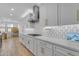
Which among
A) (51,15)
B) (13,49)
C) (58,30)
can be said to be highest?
(51,15)

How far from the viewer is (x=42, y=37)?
1960mm

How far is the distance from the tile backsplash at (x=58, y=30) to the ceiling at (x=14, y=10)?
0.37m

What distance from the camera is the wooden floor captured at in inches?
76.9

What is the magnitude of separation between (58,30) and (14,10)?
61cm

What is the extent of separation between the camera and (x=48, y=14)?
6.46ft

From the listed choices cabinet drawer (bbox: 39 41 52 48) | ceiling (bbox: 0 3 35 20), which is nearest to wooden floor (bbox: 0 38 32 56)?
cabinet drawer (bbox: 39 41 52 48)

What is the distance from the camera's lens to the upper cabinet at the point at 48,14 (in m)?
1.95

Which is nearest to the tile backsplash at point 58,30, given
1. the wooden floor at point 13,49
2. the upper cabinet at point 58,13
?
the upper cabinet at point 58,13

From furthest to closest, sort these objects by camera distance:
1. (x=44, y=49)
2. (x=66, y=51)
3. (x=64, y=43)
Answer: (x=44, y=49) → (x=64, y=43) → (x=66, y=51)

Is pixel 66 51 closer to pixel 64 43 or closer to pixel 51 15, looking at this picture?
pixel 64 43

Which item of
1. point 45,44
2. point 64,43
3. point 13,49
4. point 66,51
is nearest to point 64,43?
point 64,43

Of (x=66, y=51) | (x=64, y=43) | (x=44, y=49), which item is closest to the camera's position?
(x=66, y=51)

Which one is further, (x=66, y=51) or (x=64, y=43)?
(x=64, y=43)

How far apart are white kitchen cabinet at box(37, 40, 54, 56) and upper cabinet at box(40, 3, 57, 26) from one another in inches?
10.0
